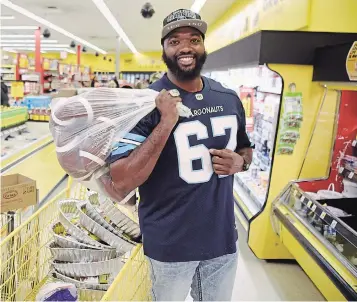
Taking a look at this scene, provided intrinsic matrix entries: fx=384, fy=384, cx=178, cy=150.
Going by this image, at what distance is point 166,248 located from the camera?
61.6 inches

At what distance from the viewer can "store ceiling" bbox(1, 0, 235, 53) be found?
8.62 metres

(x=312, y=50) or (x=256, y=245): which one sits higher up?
(x=312, y=50)

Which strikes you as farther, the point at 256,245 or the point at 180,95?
the point at 256,245

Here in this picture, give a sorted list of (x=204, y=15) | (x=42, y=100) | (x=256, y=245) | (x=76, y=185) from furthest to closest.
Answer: (x=42, y=100) < (x=204, y=15) < (x=256, y=245) < (x=76, y=185)

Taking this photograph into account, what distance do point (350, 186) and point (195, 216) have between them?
242 centimetres

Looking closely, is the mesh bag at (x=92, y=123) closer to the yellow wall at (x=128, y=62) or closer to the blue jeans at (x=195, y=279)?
the blue jeans at (x=195, y=279)

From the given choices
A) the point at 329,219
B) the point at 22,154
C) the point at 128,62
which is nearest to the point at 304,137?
the point at 329,219

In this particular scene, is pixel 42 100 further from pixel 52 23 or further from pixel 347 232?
pixel 347 232

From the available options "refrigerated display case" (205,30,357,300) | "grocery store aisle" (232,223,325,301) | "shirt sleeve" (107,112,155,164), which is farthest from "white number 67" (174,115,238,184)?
"grocery store aisle" (232,223,325,301)

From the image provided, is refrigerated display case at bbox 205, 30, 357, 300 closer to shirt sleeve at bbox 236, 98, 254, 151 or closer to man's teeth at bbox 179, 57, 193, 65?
shirt sleeve at bbox 236, 98, 254, 151

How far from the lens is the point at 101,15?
10539mm

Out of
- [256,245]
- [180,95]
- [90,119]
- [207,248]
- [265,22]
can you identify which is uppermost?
[265,22]

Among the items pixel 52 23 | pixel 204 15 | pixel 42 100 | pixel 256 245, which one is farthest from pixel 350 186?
pixel 52 23

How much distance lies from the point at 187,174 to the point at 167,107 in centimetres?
30
